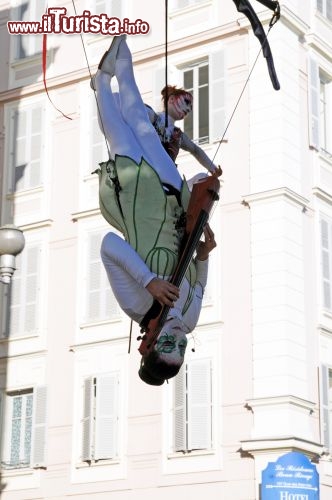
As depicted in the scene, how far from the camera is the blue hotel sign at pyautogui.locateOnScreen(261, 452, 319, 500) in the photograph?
762 inches

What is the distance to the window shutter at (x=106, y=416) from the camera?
21438mm

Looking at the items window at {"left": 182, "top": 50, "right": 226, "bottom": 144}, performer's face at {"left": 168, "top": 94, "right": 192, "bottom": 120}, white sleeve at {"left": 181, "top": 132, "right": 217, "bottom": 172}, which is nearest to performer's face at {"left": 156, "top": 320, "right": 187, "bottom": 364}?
white sleeve at {"left": 181, "top": 132, "right": 217, "bottom": 172}

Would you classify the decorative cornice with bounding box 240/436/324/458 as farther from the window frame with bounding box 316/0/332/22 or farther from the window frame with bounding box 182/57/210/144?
the window frame with bounding box 316/0/332/22

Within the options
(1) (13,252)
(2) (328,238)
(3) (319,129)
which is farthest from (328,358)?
(1) (13,252)

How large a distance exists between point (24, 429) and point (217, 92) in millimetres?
7334

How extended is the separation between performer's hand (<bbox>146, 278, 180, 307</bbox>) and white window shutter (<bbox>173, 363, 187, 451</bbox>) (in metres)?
14.7

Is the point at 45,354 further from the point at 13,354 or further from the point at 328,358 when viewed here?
the point at 328,358

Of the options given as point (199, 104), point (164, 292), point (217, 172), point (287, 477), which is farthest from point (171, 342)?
point (199, 104)

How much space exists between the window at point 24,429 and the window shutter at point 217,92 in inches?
233

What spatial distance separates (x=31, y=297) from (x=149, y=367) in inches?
700

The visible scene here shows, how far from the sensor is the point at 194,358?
21.0 meters

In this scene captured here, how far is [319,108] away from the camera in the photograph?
23.0 metres

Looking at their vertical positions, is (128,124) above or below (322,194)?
below

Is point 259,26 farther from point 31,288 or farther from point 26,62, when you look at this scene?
point 26,62
